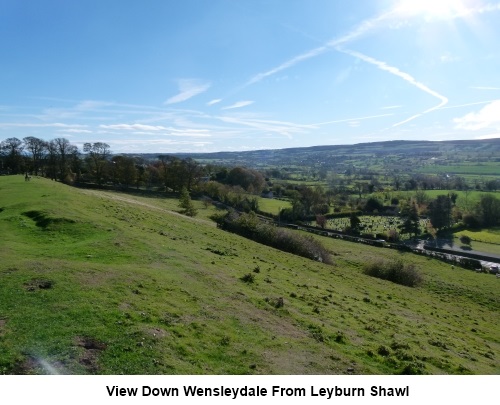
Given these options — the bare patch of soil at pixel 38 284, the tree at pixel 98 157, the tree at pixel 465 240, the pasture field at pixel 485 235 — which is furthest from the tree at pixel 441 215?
the bare patch of soil at pixel 38 284

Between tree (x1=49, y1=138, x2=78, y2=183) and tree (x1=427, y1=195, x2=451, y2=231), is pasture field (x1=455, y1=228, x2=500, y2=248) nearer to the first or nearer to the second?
tree (x1=427, y1=195, x2=451, y2=231)

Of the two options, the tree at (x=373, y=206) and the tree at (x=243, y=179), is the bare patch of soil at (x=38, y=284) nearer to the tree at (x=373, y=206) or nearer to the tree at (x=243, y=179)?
the tree at (x=243, y=179)

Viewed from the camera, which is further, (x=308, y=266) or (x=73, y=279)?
(x=308, y=266)

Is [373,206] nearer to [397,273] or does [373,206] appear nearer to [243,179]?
[243,179]

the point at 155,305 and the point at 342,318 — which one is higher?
the point at 155,305

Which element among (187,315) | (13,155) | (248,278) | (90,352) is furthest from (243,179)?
(90,352)
